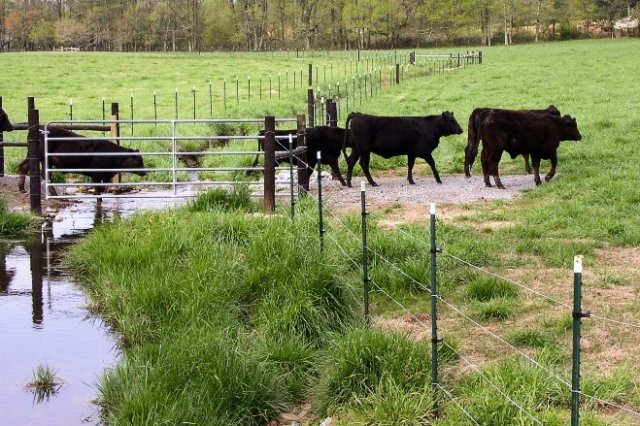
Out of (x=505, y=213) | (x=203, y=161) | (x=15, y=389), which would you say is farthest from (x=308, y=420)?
(x=203, y=161)

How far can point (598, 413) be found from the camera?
517 cm

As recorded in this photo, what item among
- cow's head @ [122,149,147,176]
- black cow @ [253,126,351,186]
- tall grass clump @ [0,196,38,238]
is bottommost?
tall grass clump @ [0,196,38,238]

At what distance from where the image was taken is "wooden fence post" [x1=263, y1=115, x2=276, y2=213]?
472 inches

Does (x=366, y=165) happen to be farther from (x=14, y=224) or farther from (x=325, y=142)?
(x=14, y=224)

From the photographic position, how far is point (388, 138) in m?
14.6

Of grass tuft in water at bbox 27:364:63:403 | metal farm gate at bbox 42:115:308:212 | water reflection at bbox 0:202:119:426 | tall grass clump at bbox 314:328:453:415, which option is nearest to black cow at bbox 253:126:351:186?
metal farm gate at bbox 42:115:308:212

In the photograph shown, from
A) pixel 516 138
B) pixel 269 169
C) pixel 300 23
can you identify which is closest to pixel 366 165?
pixel 516 138

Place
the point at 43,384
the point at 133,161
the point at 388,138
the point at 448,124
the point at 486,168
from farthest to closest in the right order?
1. the point at 448,124
2. the point at 133,161
3. the point at 388,138
4. the point at 486,168
5. the point at 43,384

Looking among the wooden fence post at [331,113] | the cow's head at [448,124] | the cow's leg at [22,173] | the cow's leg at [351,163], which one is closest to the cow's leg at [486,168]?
the cow's head at [448,124]

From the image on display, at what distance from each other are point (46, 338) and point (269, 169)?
5.23 metres

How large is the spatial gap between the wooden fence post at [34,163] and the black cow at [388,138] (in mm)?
4932

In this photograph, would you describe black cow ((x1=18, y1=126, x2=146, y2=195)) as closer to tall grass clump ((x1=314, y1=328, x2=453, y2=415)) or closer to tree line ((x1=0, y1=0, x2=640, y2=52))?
tall grass clump ((x1=314, y1=328, x2=453, y2=415))

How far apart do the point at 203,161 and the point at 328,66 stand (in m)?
33.9

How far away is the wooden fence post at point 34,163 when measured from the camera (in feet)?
41.7
